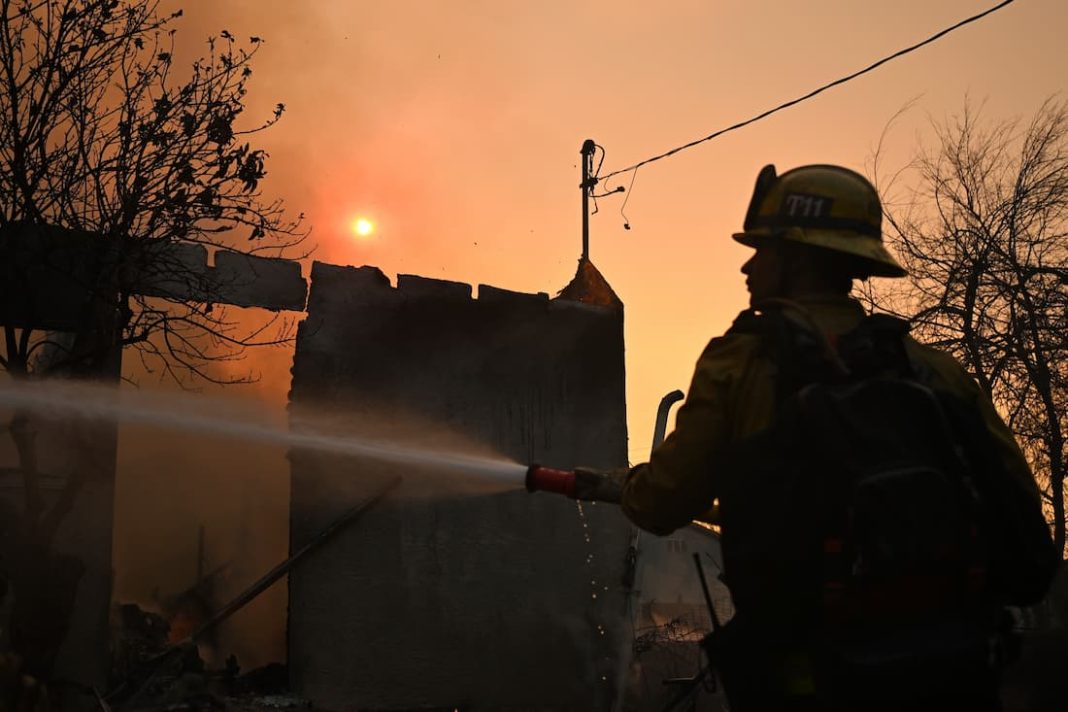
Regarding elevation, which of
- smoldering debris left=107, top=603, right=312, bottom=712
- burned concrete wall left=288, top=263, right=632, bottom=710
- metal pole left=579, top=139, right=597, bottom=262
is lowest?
smoldering debris left=107, top=603, right=312, bottom=712

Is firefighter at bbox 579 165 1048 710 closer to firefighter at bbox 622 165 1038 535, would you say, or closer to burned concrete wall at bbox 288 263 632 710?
firefighter at bbox 622 165 1038 535

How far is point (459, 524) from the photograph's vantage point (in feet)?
30.5

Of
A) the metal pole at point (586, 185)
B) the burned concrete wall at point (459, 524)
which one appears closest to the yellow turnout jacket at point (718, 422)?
the burned concrete wall at point (459, 524)

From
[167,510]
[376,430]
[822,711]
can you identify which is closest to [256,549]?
[167,510]

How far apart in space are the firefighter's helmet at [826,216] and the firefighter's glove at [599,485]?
31.8 inches

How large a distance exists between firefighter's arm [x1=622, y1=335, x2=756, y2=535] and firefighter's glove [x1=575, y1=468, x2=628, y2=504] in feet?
1.43

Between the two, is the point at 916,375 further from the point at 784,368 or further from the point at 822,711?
the point at 822,711

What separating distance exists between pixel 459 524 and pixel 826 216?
692cm

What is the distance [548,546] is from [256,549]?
457 cm

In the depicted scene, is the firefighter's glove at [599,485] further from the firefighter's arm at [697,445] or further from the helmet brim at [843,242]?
the helmet brim at [843,242]

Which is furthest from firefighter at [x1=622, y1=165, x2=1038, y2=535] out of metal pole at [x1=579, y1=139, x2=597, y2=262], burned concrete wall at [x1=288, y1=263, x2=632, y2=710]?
metal pole at [x1=579, y1=139, x2=597, y2=262]

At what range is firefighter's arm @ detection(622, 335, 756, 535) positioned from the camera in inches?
100

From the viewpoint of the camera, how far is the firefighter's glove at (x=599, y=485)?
314cm

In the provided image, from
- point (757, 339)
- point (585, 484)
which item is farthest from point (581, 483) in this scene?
point (757, 339)
